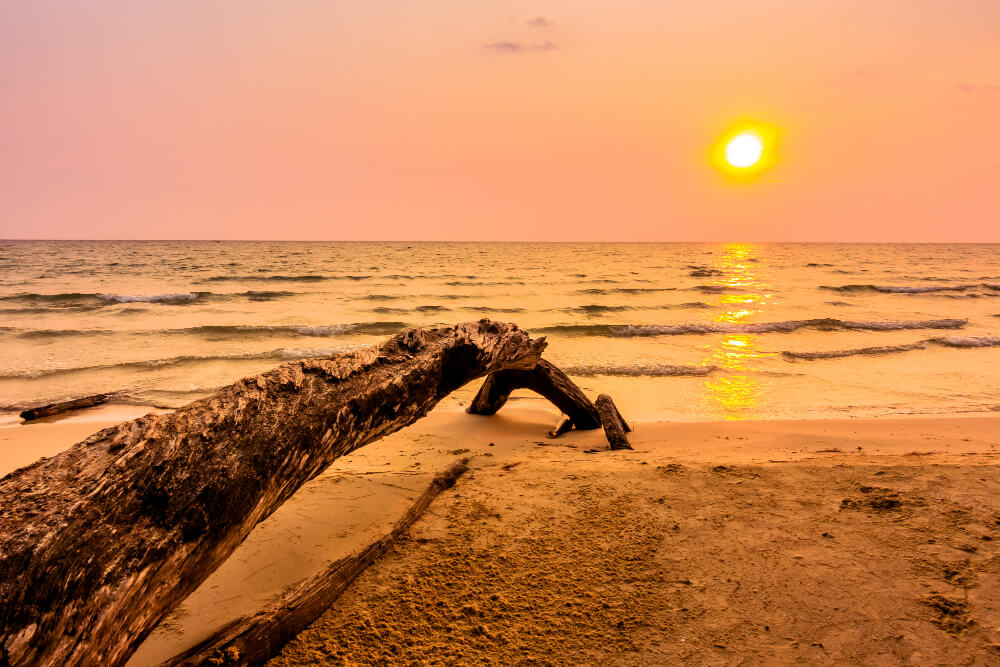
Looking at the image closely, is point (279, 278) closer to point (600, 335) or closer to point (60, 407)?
point (600, 335)

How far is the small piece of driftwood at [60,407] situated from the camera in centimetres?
685

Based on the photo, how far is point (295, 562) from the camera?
2.95m

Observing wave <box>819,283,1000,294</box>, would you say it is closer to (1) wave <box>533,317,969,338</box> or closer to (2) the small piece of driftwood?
(1) wave <box>533,317,969,338</box>

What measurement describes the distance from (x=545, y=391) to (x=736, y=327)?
10.7m

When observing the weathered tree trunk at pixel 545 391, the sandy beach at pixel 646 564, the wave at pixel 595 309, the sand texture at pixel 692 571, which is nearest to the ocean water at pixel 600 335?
the wave at pixel 595 309

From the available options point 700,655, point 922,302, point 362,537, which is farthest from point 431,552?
point 922,302

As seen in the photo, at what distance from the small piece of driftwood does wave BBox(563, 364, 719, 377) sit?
7101mm

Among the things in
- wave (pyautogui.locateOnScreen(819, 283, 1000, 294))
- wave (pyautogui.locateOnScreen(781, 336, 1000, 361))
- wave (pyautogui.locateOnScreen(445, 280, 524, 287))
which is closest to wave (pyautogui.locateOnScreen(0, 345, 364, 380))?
wave (pyautogui.locateOnScreen(781, 336, 1000, 361))

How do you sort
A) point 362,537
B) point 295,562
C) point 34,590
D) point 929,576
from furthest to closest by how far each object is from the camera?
point 362,537 < point 295,562 < point 929,576 < point 34,590

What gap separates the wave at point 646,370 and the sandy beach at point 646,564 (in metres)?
4.81

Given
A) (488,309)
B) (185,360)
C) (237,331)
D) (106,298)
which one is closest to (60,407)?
(185,360)

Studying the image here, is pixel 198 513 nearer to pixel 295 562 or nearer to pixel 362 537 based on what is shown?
pixel 295 562

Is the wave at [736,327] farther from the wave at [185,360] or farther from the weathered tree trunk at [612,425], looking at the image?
the weathered tree trunk at [612,425]

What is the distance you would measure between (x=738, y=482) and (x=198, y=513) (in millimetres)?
3443
